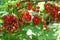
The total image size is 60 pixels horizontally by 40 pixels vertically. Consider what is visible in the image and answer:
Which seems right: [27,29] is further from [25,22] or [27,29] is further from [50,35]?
[50,35]

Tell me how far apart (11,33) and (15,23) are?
0.59 ft

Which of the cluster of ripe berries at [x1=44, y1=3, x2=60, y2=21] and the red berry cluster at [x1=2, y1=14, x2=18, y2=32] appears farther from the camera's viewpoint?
the cluster of ripe berries at [x1=44, y1=3, x2=60, y2=21]

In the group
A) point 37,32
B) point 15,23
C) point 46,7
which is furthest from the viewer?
point 46,7

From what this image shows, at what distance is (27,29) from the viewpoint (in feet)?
9.12

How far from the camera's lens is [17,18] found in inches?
108

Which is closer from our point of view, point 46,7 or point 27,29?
point 27,29

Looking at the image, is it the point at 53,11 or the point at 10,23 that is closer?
the point at 10,23

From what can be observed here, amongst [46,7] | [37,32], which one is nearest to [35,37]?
[37,32]

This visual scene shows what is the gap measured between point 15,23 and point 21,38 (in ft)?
0.83

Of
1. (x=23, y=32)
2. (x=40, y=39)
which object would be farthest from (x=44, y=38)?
(x=23, y=32)

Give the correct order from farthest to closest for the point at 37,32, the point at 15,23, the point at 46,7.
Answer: the point at 46,7 < the point at 37,32 < the point at 15,23

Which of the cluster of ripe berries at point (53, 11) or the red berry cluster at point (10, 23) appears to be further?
the cluster of ripe berries at point (53, 11)

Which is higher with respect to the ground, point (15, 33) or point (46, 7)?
point (46, 7)

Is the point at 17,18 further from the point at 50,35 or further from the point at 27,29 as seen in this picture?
the point at 50,35
